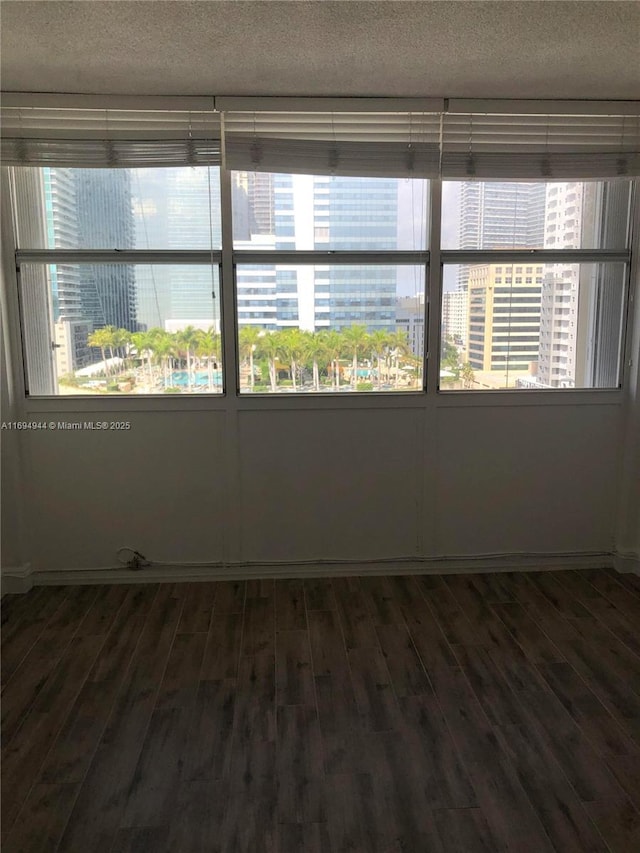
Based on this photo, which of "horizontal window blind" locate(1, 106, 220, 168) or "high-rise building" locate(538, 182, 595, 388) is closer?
"horizontal window blind" locate(1, 106, 220, 168)

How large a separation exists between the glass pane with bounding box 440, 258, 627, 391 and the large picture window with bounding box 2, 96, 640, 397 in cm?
1

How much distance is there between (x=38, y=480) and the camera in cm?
341

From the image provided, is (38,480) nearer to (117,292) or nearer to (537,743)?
(117,292)

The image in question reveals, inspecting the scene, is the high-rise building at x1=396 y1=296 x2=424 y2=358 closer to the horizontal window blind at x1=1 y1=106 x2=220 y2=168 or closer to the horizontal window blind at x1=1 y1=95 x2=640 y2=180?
the horizontal window blind at x1=1 y1=95 x2=640 y2=180

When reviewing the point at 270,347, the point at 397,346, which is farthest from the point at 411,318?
the point at 270,347

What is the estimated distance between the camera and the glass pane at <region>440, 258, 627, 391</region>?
11.3 feet

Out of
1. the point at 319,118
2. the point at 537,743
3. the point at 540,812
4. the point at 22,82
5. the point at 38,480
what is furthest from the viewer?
the point at 38,480

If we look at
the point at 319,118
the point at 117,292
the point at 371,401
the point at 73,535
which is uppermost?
the point at 319,118

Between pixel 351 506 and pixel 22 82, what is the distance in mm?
2683

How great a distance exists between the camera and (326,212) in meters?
3.29

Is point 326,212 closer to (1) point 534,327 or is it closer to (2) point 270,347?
(2) point 270,347

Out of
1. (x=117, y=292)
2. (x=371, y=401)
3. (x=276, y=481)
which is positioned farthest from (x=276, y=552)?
(x=117, y=292)

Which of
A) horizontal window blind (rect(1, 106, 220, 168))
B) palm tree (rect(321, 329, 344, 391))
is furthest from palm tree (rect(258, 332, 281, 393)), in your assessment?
horizontal window blind (rect(1, 106, 220, 168))

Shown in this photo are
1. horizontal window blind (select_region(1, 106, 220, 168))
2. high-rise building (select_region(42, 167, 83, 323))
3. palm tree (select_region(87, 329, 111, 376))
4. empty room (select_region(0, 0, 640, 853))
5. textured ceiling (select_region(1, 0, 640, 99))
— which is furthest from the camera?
palm tree (select_region(87, 329, 111, 376))
